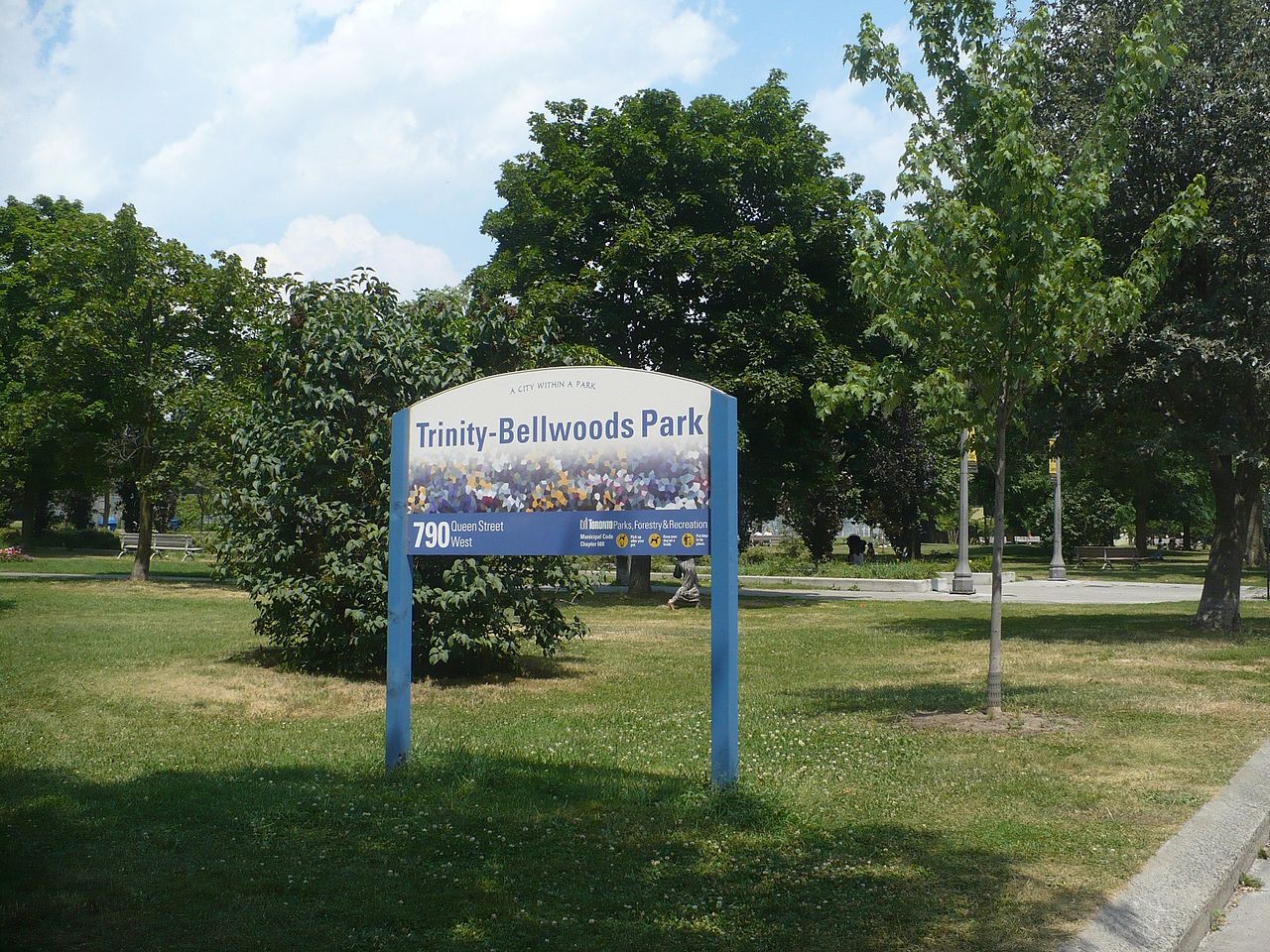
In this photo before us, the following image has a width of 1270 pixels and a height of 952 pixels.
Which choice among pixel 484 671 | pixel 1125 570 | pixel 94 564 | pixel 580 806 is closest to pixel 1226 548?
pixel 484 671

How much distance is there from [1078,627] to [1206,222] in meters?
7.09

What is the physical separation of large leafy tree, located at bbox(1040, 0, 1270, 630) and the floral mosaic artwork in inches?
439

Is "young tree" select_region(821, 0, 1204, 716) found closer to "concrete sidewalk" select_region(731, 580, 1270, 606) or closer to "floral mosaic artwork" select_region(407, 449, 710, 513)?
"floral mosaic artwork" select_region(407, 449, 710, 513)

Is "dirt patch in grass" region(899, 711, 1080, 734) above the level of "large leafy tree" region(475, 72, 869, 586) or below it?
below

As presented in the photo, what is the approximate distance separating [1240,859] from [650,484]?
371 cm

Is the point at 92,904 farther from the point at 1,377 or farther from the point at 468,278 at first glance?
the point at 1,377

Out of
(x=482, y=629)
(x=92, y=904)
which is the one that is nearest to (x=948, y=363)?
(x=482, y=629)

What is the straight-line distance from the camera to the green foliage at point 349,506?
12.1m

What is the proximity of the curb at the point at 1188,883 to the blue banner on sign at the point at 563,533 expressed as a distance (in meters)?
2.83

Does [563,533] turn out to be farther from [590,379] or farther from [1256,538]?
[1256,538]

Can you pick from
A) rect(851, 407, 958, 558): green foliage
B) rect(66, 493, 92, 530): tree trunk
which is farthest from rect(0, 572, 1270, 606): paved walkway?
rect(66, 493, 92, 530): tree trunk

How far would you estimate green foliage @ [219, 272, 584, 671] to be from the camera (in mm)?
12102

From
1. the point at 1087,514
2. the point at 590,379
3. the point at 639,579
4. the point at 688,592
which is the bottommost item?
the point at 688,592

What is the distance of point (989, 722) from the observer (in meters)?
10.1
